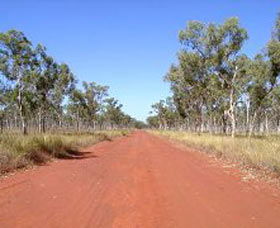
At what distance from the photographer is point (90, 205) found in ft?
29.7

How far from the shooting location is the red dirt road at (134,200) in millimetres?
7680

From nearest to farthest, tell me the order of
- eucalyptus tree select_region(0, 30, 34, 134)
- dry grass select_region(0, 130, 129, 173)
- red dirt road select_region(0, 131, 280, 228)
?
red dirt road select_region(0, 131, 280, 228), dry grass select_region(0, 130, 129, 173), eucalyptus tree select_region(0, 30, 34, 134)

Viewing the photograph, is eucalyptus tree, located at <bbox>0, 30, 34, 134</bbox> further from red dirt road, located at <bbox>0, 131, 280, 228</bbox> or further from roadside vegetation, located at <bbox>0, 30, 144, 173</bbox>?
red dirt road, located at <bbox>0, 131, 280, 228</bbox>

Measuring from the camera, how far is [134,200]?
9781 mm

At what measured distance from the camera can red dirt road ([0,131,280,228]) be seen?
302 inches

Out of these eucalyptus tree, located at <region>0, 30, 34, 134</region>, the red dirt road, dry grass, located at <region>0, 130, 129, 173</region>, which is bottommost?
the red dirt road

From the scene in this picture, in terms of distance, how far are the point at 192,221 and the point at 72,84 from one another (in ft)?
162

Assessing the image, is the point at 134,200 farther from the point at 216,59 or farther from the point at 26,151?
the point at 216,59

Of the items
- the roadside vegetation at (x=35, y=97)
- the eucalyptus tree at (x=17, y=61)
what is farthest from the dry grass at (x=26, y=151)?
the eucalyptus tree at (x=17, y=61)

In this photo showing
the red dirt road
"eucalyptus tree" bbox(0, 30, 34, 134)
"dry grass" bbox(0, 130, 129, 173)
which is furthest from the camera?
"eucalyptus tree" bbox(0, 30, 34, 134)

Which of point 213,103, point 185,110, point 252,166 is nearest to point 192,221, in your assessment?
point 252,166

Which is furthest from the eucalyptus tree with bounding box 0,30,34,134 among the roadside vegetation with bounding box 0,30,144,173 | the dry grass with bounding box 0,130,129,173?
the dry grass with bounding box 0,130,129,173

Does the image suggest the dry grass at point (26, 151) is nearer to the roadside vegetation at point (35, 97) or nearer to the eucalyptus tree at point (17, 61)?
the roadside vegetation at point (35, 97)

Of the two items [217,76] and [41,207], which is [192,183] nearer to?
[41,207]
